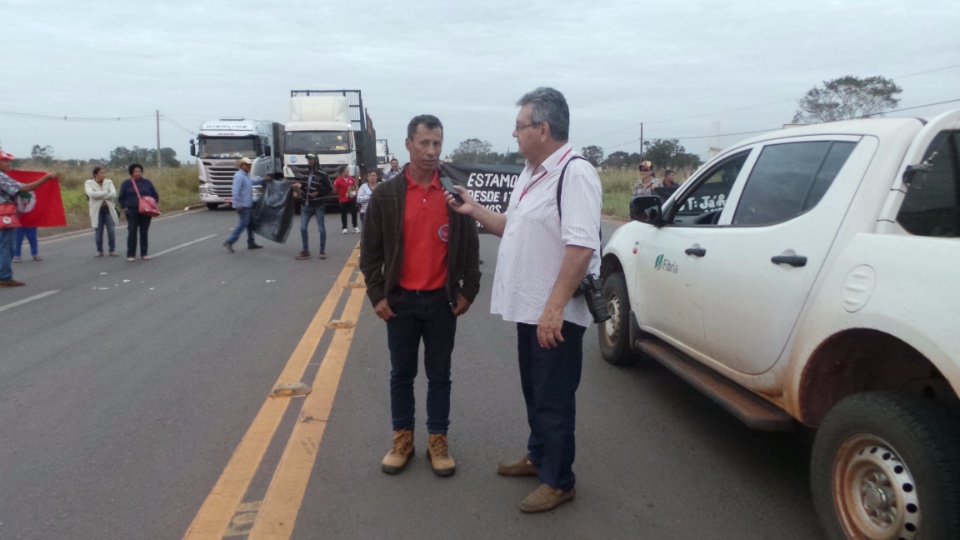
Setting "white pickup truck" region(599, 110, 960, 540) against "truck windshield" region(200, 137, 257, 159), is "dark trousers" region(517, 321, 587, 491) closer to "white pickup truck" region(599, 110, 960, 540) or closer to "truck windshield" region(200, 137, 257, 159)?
"white pickup truck" region(599, 110, 960, 540)

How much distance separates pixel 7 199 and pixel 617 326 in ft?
27.9

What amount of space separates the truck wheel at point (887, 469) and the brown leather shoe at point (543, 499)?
3.61 feet

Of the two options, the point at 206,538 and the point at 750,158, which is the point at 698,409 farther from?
the point at 206,538

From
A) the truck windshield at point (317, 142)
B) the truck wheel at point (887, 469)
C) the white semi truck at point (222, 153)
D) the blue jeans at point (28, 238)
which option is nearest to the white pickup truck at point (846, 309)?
the truck wheel at point (887, 469)

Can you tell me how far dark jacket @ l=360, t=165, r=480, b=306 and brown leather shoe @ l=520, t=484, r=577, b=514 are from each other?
0.98m

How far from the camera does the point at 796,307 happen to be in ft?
11.4

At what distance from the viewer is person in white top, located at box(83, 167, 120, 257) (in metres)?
14.0

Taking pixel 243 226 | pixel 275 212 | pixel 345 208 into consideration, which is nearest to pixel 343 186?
pixel 345 208

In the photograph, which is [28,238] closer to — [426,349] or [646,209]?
[426,349]

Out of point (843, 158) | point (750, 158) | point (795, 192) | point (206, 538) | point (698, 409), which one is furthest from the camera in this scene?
point (698, 409)

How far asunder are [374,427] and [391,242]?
1359mm

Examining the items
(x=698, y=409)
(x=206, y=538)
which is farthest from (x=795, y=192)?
(x=206, y=538)

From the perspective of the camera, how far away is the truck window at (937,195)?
3312 millimetres

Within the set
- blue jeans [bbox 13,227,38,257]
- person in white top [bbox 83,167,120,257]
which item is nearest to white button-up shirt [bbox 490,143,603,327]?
blue jeans [bbox 13,227,38,257]
